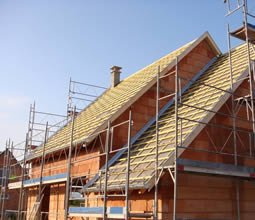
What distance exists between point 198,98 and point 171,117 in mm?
1255

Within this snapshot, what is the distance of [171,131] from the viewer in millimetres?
11305

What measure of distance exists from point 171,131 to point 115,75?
11390 mm

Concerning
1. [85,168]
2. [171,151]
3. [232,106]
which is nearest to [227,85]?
[232,106]

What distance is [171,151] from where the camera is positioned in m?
9.98

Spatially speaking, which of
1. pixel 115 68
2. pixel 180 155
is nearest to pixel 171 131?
pixel 180 155

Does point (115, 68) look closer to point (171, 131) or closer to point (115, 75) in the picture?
point (115, 75)

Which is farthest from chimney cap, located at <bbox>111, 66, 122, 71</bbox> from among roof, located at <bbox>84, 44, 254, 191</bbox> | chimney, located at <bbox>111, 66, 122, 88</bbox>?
roof, located at <bbox>84, 44, 254, 191</bbox>

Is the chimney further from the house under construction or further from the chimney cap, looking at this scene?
the house under construction

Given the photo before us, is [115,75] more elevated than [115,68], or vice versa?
[115,68]

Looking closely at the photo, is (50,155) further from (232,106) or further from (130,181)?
(232,106)

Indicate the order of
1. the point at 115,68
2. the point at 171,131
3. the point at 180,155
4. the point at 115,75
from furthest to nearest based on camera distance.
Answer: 1. the point at 115,75
2. the point at 115,68
3. the point at 171,131
4. the point at 180,155

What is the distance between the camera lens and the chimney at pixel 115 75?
21919 millimetres

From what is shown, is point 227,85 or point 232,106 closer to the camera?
point 232,106

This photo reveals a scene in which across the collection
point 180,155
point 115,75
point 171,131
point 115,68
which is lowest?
point 180,155
